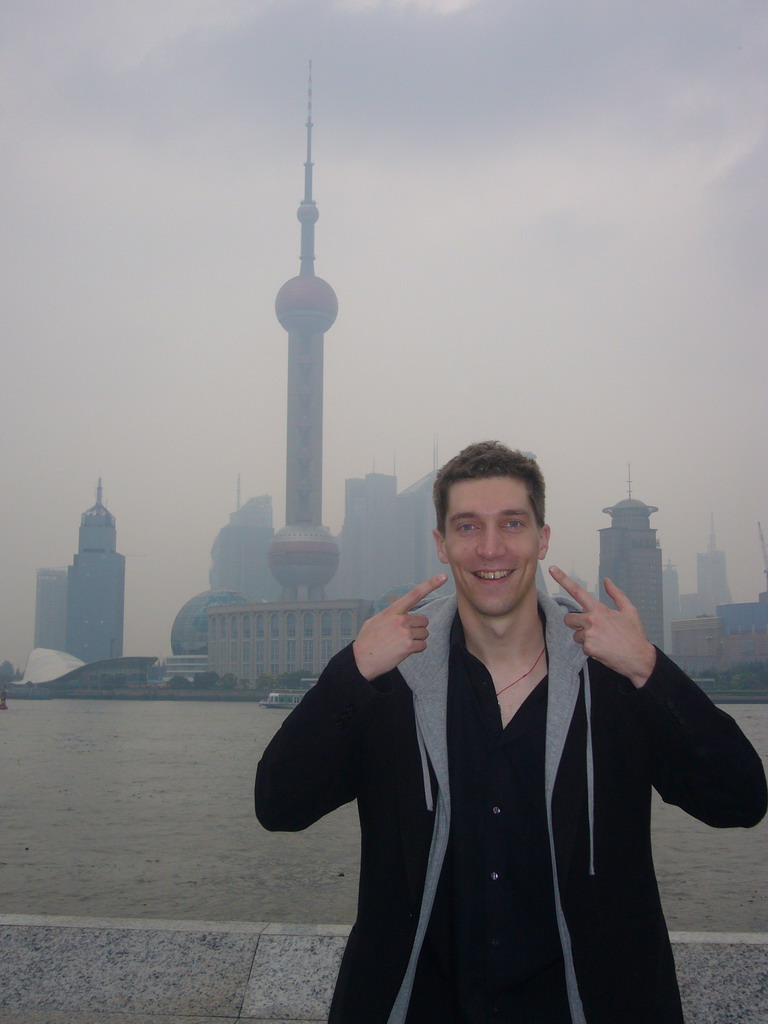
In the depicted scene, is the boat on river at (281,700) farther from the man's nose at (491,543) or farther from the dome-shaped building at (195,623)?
the man's nose at (491,543)

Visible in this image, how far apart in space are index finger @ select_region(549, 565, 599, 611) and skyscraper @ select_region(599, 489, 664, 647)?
586 ft

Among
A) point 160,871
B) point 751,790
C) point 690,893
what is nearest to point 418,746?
point 751,790

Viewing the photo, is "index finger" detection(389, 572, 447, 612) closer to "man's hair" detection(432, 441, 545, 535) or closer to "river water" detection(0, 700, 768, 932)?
"man's hair" detection(432, 441, 545, 535)

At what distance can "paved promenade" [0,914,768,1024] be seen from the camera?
16.3 feet

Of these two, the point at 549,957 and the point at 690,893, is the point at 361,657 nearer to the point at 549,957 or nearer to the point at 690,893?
the point at 549,957

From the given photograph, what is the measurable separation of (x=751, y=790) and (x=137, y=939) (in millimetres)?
4035

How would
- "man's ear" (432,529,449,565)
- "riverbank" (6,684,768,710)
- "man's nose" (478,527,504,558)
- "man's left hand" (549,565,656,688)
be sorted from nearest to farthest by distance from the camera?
"man's left hand" (549,565,656,688)
"man's nose" (478,527,504,558)
"man's ear" (432,529,449,565)
"riverbank" (6,684,768,710)

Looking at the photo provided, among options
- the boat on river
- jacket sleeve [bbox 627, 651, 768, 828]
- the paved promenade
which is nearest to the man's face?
jacket sleeve [bbox 627, 651, 768, 828]

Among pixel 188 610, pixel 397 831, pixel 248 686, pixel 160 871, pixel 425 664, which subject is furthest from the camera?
pixel 188 610

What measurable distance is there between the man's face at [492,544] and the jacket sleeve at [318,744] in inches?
18.9

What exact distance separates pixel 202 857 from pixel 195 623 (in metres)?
167

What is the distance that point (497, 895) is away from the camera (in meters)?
2.65

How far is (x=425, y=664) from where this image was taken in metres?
3.01

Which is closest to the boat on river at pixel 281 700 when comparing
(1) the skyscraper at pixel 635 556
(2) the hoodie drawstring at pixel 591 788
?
(1) the skyscraper at pixel 635 556
